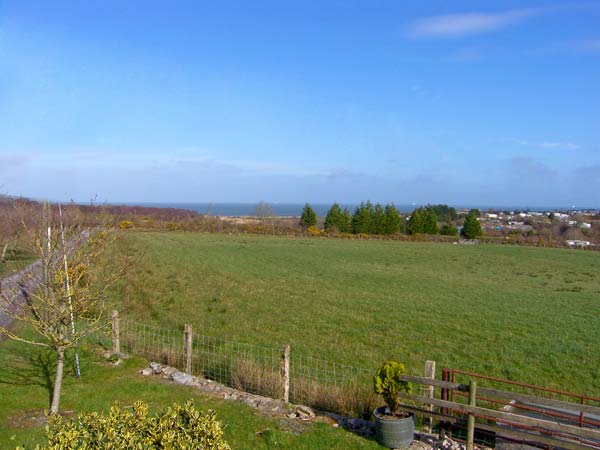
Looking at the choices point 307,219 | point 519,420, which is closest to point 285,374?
point 519,420

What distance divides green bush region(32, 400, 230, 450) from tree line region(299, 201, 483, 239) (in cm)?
6662

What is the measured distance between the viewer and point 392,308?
21266 millimetres

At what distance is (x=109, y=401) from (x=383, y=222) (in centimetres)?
6493

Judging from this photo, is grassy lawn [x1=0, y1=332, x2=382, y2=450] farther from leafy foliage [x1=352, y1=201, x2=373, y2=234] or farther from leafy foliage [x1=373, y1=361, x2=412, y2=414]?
leafy foliage [x1=352, y1=201, x2=373, y2=234]

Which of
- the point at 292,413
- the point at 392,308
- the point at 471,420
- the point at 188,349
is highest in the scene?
the point at 471,420

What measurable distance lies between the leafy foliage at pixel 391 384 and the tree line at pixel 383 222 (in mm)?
63401

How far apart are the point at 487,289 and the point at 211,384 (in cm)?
2175

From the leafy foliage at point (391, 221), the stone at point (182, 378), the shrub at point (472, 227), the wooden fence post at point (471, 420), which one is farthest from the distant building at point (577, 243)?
the wooden fence post at point (471, 420)

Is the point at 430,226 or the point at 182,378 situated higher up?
the point at 430,226

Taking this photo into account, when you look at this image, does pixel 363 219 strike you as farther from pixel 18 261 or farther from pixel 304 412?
pixel 304 412

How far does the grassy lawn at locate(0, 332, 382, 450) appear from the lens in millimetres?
7066

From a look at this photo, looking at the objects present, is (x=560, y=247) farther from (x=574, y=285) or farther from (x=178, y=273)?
(x=178, y=273)

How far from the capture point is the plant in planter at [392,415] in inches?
271

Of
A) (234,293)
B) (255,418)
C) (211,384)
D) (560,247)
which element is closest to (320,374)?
(211,384)
